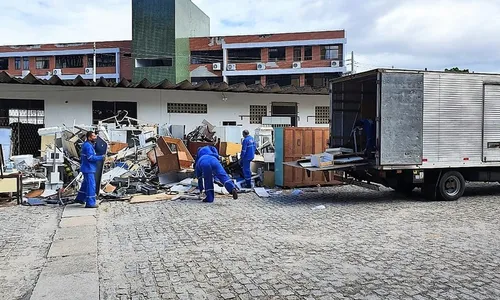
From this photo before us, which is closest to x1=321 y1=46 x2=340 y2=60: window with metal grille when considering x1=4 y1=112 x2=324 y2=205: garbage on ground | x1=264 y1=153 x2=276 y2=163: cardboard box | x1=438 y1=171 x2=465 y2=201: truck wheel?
x1=4 y1=112 x2=324 y2=205: garbage on ground

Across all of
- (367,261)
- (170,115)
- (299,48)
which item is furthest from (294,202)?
(299,48)

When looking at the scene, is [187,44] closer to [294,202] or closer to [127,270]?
[294,202]

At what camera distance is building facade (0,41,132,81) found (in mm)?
50219

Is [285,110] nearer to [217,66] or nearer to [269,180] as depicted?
[269,180]

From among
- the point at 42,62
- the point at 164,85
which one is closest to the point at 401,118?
the point at 164,85

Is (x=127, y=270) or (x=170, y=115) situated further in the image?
(x=170, y=115)

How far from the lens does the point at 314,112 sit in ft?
70.3

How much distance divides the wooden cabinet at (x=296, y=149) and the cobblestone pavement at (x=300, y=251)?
2.83 meters

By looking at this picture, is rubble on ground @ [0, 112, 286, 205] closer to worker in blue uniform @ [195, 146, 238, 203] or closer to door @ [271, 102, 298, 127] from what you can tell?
worker in blue uniform @ [195, 146, 238, 203]

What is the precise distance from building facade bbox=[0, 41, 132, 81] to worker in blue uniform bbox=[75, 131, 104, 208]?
41.0 metres

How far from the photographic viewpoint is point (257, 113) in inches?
811

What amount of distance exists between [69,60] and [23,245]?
50071 mm

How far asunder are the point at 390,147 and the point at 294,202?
2.54 m

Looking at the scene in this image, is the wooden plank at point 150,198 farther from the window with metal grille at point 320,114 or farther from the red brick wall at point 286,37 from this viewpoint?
the red brick wall at point 286,37
